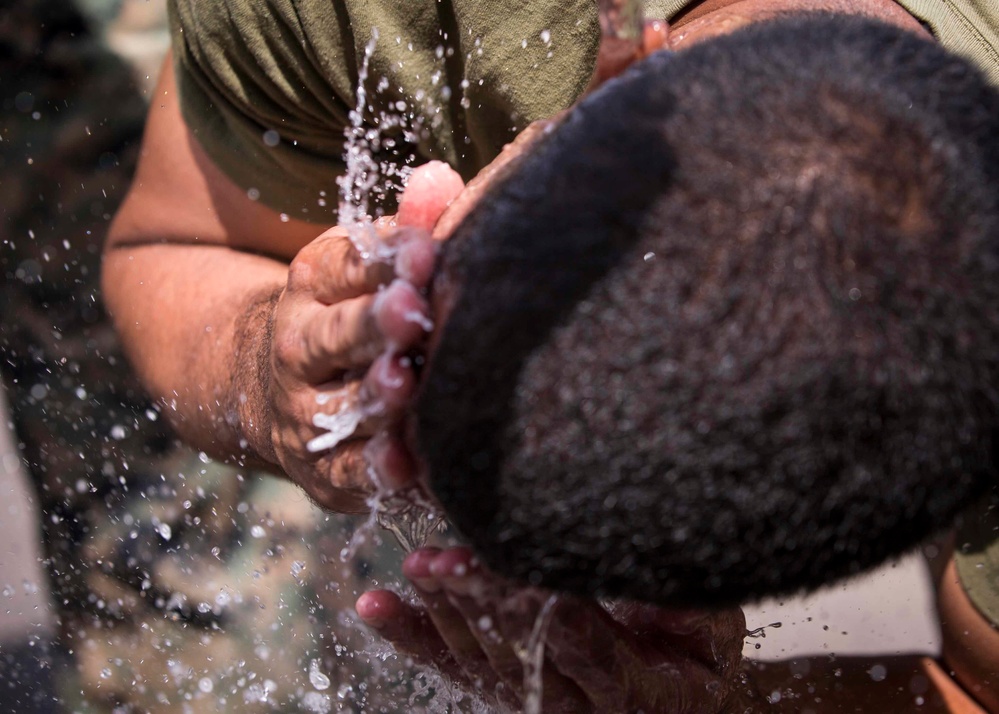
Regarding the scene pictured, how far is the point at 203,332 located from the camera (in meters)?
1.47

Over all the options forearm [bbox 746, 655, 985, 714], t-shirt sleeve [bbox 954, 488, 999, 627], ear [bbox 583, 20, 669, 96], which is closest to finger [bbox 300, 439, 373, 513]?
ear [bbox 583, 20, 669, 96]

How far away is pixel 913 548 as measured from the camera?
0.70 metres

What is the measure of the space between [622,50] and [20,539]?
2035 mm

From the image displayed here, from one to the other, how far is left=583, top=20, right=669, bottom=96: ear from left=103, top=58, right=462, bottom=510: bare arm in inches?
8.9

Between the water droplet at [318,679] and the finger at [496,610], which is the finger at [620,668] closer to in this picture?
the finger at [496,610]

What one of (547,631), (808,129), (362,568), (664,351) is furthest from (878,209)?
(362,568)

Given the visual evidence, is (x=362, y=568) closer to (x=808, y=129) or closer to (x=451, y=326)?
(x=451, y=326)

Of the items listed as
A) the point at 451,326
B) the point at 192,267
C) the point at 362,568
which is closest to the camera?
the point at 451,326

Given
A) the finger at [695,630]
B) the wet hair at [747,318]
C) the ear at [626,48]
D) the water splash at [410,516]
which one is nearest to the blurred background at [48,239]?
the finger at [695,630]

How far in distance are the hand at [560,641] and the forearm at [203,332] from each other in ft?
1.27

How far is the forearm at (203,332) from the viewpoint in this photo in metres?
1.26

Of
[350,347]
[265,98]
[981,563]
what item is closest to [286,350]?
[350,347]

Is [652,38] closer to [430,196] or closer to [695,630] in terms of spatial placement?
[430,196]

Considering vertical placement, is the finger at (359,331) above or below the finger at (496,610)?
above
